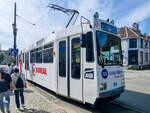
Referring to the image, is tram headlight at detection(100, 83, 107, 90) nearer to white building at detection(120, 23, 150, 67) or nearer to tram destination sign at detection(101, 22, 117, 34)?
tram destination sign at detection(101, 22, 117, 34)

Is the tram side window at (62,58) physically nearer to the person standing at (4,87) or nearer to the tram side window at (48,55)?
the tram side window at (48,55)

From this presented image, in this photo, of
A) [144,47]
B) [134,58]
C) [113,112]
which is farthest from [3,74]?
[144,47]

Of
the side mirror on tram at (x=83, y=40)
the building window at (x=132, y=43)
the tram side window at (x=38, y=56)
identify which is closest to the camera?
the side mirror on tram at (x=83, y=40)

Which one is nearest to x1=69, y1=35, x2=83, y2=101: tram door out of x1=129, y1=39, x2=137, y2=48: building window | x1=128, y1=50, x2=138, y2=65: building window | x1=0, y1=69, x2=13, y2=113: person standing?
x1=0, y1=69, x2=13, y2=113: person standing

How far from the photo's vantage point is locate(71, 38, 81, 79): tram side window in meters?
5.12

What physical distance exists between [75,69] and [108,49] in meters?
1.49

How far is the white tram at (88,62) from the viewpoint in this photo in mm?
4535

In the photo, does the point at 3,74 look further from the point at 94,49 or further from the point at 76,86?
the point at 94,49

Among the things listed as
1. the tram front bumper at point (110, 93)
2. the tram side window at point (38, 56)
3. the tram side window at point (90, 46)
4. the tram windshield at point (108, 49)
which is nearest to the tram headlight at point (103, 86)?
the tram front bumper at point (110, 93)

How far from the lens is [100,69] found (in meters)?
4.50

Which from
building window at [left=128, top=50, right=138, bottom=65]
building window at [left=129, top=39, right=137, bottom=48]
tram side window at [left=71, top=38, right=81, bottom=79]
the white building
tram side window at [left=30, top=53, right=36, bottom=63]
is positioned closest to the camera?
tram side window at [left=71, top=38, right=81, bottom=79]

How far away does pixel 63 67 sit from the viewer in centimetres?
582

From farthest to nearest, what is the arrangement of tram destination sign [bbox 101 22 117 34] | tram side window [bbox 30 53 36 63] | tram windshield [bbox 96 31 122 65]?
1. tram side window [bbox 30 53 36 63]
2. tram destination sign [bbox 101 22 117 34]
3. tram windshield [bbox 96 31 122 65]

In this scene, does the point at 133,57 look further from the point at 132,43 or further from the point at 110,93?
the point at 110,93
